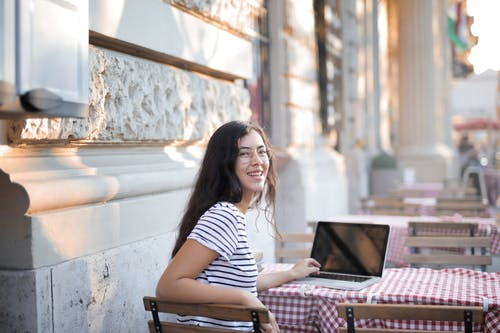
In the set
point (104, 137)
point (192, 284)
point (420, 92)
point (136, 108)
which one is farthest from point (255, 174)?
point (420, 92)

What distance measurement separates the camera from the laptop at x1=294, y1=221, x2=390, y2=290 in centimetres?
359

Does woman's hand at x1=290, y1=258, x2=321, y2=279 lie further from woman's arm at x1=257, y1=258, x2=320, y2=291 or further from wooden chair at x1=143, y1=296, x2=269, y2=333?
wooden chair at x1=143, y1=296, x2=269, y2=333

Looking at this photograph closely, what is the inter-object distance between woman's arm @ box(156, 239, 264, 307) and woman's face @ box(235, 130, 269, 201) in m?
0.38

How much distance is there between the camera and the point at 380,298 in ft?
10.6

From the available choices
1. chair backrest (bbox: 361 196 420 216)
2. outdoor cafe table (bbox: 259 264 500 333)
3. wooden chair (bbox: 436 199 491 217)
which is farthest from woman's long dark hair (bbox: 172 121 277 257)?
wooden chair (bbox: 436 199 491 217)

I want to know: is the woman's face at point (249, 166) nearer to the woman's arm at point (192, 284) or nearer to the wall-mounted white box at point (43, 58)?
the woman's arm at point (192, 284)

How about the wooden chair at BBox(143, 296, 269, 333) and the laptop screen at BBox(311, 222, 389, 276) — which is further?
the laptop screen at BBox(311, 222, 389, 276)

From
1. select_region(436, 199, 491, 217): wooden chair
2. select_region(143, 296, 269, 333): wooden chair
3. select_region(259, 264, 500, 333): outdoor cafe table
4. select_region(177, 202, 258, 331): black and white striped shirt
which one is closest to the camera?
select_region(143, 296, 269, 333): wooden chair

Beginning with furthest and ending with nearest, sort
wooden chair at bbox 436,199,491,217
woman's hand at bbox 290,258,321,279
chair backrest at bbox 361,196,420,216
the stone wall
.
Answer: chair backrest at bbox 361,196,420,216
wooden chair at bbox 436,199,491,217
woman's hand at bbox 290,258,321,279
the stone wall

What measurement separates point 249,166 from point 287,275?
82 centimetres

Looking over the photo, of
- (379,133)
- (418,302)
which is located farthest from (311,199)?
(379,133)

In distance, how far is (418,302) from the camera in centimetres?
321

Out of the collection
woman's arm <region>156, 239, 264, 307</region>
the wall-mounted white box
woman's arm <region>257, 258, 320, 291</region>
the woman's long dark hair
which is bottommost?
woman's arm <region>257, 258, 320, 291</region>

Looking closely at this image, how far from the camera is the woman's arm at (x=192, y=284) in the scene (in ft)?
8.55
